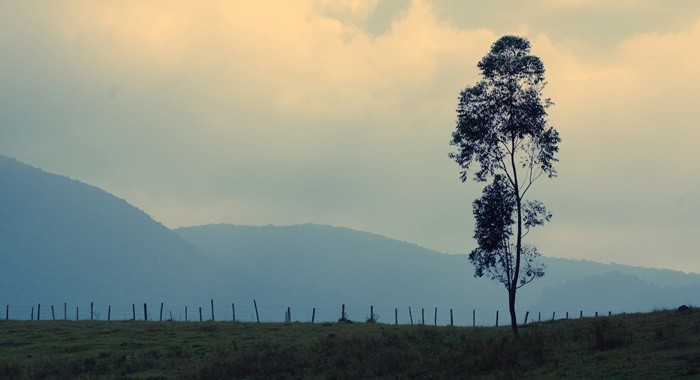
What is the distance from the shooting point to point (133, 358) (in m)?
63.7

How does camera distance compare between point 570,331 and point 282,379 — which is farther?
point 570,331

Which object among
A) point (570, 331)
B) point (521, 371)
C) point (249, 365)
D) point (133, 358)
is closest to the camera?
point (521, 371)

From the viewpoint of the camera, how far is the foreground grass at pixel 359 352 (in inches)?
1722

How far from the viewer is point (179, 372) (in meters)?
55.8

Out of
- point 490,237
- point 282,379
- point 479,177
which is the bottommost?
point 282,379

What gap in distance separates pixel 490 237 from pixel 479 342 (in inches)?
380

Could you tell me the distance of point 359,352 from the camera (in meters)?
55.8

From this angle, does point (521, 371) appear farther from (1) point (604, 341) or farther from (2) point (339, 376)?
(2) point (339, 376)

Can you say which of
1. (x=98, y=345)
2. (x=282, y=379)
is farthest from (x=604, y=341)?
(x=98, y=345)

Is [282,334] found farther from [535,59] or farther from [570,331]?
[535,59]

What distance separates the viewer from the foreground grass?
43750 millimetres

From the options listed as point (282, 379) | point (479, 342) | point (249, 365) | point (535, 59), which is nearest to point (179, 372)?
point (249, 365)

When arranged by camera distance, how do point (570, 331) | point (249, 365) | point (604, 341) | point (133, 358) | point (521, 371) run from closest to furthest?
point (521, 371) → point (604, 341) → point (249, 365) → point (570, 331) → point (133, 358)

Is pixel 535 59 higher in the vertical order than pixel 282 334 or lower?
higher
